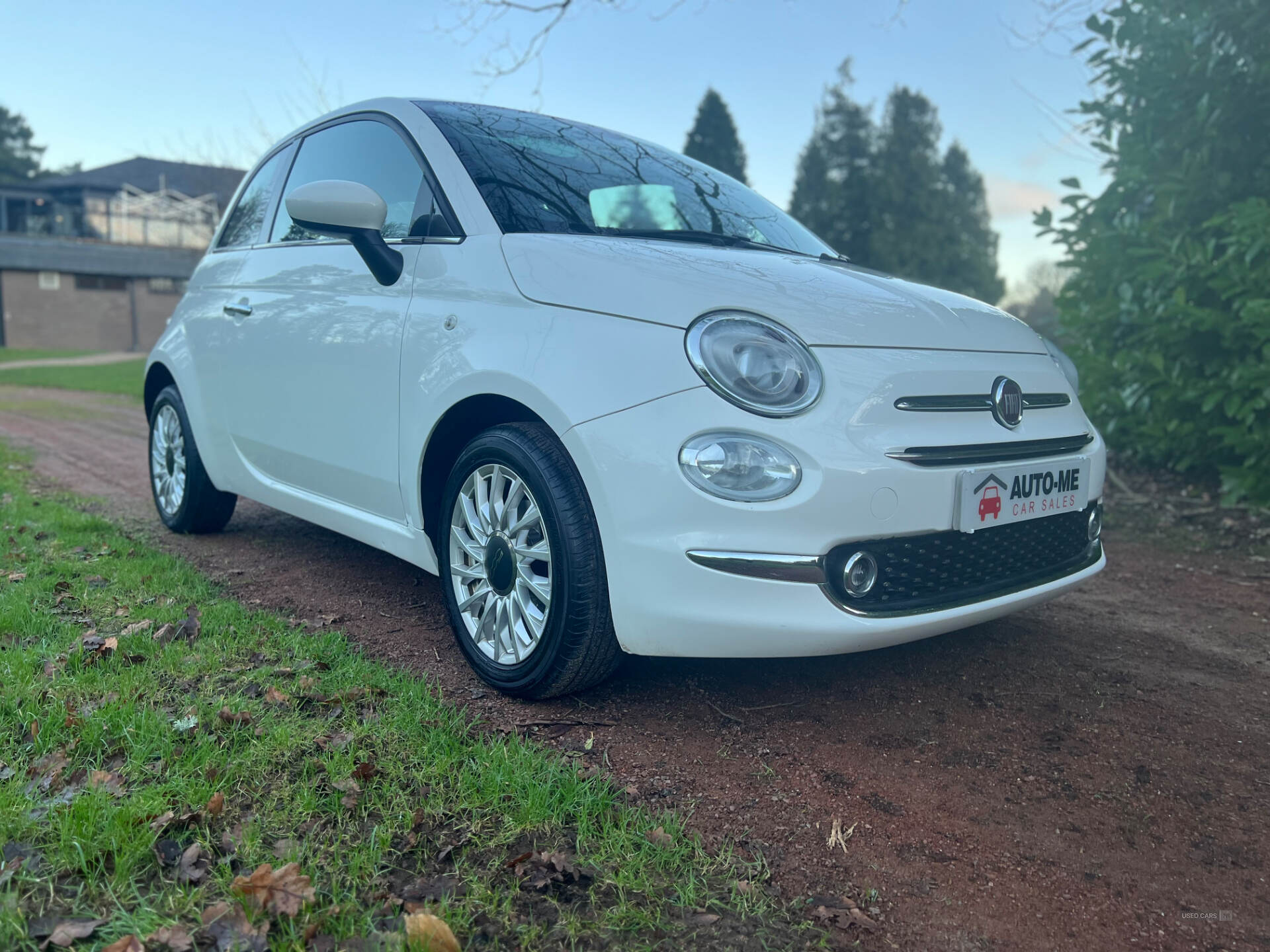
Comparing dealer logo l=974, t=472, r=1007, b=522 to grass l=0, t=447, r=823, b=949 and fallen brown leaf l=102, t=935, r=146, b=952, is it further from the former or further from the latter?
fallen brown leaf l=102, t=935, r=146, b=952

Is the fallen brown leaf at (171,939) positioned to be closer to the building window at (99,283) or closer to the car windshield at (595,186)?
the car windshield at (595,186)

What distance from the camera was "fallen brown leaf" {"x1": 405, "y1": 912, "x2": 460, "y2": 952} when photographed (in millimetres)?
1659

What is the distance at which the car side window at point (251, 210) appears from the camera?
4.25 metres

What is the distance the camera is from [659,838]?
2.04 m

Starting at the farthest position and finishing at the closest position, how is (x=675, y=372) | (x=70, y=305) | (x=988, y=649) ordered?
(x=70, y=305) < (x=988, y=649) < (x=675, y=372)

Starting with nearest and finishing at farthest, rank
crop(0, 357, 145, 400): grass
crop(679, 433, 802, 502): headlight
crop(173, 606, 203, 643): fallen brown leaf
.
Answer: crop(679, 433, 802, 502): headlight → crop(173, 606, 203, 643): fallen brown leaf → crop(0, 357, 145, 400): grass

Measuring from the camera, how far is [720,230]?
3.45 m

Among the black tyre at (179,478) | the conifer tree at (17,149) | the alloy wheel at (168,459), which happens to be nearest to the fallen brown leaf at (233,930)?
the black tyre at (179,478)

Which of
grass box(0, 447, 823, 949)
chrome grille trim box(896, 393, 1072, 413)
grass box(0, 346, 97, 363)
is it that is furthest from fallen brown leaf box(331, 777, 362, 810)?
grass box(0, 346, 97, 363)

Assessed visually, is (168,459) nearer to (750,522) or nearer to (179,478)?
(179,478)

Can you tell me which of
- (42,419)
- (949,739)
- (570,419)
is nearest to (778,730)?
(949,739)

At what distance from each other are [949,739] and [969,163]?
51774 mm

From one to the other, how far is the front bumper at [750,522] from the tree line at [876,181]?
112 feet

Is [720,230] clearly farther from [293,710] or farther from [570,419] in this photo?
[293,710]
